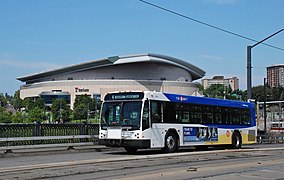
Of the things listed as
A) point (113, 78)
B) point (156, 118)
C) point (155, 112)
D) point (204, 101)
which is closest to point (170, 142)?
point (156, 118)

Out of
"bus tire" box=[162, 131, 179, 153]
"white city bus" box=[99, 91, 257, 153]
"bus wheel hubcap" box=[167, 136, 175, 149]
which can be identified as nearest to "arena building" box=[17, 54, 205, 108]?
"white city bus" box=[99, 91, 257, 153]

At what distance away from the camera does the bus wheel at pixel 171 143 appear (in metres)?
22.0

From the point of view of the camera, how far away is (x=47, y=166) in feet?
47.8

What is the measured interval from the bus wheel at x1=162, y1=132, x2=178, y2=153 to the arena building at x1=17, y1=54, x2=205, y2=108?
13565 centimetres

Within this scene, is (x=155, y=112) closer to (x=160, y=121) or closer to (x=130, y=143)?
(x=160, y=121)

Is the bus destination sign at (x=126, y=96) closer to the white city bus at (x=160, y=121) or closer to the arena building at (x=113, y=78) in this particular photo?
the white city bus at (x=160, y=121)

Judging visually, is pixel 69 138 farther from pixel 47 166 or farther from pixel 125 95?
pixel 47 166

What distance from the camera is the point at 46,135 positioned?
77.7ft

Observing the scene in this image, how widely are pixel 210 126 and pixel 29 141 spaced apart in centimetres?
945

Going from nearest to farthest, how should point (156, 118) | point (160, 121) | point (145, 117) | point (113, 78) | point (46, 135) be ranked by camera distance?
point (145, 117)
point (156, 118)
point (160, 121)
point (46, 135)
point (113, 78)

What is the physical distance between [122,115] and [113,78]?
154 m

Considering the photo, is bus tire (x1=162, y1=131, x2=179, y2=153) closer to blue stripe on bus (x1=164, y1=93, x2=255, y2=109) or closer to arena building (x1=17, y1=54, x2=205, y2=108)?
blue stripe on bus (x1=164, y1=93, x2=255, y2=109)

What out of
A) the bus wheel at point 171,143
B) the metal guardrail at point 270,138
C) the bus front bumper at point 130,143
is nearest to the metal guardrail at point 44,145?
the bus front bumper at point 130,143

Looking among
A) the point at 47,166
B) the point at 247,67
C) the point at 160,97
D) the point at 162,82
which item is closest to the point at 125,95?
the point at 160,97
